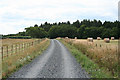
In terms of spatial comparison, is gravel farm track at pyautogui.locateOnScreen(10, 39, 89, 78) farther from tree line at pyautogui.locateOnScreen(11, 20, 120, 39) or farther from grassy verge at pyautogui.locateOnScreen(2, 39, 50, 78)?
tree line at pyautogui.locateOnScreen(11, 20, 120, 39)

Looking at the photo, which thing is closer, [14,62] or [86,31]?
[14,62]

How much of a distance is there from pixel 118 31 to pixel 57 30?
58634 millimetres

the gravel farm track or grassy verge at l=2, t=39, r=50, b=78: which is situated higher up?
grassy verge at l=2, t=39, r=50, b=78

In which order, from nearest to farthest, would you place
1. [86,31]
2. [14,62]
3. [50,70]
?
[50,70]
[14,62]
[86,31]

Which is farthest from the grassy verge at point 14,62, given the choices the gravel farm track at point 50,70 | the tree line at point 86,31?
the tree line at point 86,31

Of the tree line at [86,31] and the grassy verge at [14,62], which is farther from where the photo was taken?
the tree line at [86,31]

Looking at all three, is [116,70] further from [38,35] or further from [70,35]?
[70,35]

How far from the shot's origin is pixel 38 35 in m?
114

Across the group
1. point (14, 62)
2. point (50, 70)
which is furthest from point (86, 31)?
point (50, 70)

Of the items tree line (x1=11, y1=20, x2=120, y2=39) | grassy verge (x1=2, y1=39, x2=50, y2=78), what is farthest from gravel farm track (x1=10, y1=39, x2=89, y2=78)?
tree line (x1=11, y1=20, x2=120, y2=39)

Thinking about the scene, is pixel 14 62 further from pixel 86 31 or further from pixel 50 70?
pixel 86 31

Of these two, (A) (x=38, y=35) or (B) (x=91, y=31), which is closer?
(B) (x=91, y=31)

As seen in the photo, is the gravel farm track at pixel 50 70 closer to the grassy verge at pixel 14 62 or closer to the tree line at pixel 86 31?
the grassy verge at pixel 14 62

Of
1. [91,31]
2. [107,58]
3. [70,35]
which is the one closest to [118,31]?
[91,31]
